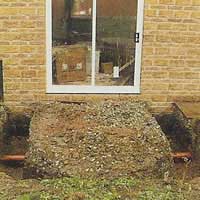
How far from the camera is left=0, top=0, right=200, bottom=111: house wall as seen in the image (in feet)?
19.9

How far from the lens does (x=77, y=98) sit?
6.41 metres

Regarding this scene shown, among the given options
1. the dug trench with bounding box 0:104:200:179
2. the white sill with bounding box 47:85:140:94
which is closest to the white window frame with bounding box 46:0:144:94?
the white sill with bounding box 47:85:140:94

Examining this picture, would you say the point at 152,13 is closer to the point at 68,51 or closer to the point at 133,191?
the point at 68,51

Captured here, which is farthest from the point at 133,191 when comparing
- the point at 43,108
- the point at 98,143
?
the point at 43,108

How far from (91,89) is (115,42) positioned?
0.72 m

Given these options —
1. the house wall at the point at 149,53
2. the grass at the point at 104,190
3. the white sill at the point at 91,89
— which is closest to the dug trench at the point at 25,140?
the house wall at the point at 149,53

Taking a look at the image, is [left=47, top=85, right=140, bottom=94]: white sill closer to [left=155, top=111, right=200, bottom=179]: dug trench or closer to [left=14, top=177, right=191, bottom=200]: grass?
[left=155, top=111, right=200, bottom=179]: dug trench

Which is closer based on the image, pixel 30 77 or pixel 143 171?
pixel 143 171

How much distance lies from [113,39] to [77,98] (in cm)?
95

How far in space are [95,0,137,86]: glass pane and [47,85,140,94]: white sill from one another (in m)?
0.06

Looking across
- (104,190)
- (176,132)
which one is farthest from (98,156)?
(176,132)

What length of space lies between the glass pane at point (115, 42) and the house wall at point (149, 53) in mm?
195

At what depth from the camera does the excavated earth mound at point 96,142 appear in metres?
4.79

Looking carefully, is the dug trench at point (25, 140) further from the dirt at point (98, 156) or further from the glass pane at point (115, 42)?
the glass pane at point (115, 42)
